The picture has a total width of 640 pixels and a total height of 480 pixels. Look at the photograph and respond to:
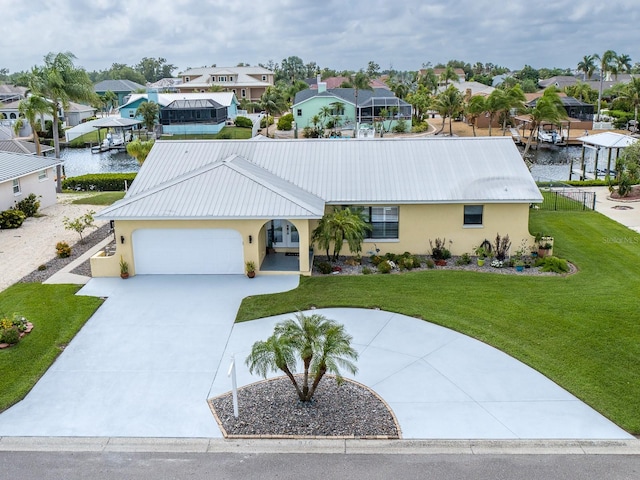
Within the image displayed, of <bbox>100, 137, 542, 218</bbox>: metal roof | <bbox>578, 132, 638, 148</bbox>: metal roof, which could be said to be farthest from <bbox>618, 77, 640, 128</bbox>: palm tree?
<bbox>100, 137, 542, 218</bbox>: metal roof

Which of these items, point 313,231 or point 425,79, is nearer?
point 313,231

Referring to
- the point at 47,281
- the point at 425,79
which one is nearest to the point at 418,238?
the point at 47,281

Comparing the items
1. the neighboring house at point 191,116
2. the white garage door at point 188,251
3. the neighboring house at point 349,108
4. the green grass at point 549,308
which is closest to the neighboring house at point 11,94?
the neighboring house at point 191,116

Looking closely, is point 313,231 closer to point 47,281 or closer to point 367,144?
point 367,144

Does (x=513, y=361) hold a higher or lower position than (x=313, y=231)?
lower

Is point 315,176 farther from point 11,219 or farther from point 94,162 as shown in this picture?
point 94,162

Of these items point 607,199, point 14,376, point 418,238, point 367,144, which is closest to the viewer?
point 14,376

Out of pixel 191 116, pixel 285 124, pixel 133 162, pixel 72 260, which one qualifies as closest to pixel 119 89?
pixel 191 116

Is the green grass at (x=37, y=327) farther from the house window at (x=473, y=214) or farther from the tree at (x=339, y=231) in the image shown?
the house window at (x=473, y=214)
